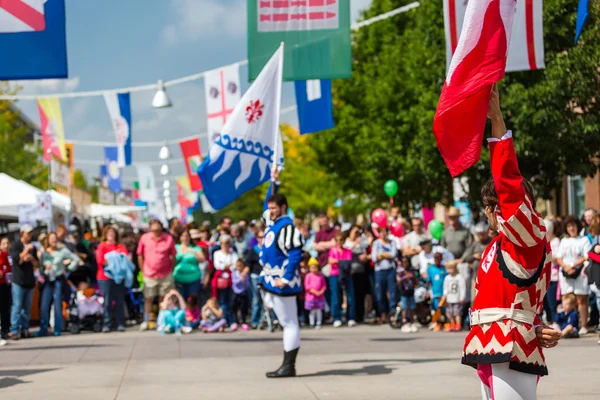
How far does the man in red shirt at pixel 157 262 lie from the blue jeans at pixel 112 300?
27.7 inches

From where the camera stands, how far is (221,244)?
18.8 meters

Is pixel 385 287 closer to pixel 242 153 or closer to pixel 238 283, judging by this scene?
pixel 238 283

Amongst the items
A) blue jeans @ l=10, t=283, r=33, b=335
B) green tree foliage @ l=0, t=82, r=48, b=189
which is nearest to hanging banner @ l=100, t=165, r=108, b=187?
green tree foliage @ l=0, t=82, r=48, b=189

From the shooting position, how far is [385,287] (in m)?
18.5

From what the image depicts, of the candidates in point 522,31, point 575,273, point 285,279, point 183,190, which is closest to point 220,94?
point 575,273

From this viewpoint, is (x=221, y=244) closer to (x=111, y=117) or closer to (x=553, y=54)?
(x=553, y=54)

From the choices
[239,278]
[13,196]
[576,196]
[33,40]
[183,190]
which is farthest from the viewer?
[183,190]

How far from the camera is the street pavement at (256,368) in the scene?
9.76m

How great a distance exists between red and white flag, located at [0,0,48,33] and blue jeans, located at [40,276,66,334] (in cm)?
669

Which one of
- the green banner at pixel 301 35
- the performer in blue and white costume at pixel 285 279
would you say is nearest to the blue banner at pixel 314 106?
the green banner at pixel 301 35

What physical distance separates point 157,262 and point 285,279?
7.30 meters

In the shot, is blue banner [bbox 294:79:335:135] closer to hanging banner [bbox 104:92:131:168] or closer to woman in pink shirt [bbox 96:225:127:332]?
woman in pink shirt [bbox 96:225:127:332]

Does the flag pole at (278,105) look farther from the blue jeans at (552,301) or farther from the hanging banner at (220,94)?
the hanging banner at (220,94)

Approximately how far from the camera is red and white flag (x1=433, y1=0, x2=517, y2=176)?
510 cm
